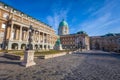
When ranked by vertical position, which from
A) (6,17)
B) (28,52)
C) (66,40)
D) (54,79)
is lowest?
(54,79)

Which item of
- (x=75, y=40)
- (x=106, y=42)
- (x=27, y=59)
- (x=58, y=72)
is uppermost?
(x=75, y=40)

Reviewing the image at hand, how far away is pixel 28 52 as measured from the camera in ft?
30.8

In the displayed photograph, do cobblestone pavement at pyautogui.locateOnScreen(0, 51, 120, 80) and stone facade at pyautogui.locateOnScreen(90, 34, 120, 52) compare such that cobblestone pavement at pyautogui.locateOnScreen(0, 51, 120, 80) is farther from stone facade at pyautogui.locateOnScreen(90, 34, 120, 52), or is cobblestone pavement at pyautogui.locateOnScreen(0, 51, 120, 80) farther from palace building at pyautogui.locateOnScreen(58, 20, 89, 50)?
stone facade at pyautogui.locateOnScreen(90, 34, 120, 52)

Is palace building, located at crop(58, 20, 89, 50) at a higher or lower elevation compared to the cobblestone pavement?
higher

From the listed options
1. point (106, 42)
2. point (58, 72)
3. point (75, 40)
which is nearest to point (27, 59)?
point (58, 72)

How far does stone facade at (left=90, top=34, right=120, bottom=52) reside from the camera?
8012 cm

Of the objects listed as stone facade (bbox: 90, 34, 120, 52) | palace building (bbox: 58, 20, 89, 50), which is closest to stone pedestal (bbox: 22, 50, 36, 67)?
palace building (bbox: 58, 20, 89, 50)

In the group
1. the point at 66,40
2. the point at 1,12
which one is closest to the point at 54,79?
the point at 1,12

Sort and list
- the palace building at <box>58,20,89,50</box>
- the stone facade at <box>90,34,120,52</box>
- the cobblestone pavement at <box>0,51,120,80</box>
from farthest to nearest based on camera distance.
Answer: the palace building at <box>58,20,89,50</box> → the stone facade at <box>90,34,120,52</box> → the cobblestone pavement at <box>0,51,120,80</box>

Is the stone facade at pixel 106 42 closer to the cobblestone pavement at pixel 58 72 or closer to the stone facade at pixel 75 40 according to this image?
the stone facade at pixel 75 40

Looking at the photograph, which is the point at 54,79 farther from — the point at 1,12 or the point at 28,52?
the point at 1,12

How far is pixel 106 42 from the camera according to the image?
86.6 meters

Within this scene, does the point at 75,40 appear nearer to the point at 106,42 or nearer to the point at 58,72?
the point at 106,42

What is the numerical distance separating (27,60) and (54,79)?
5.10m
